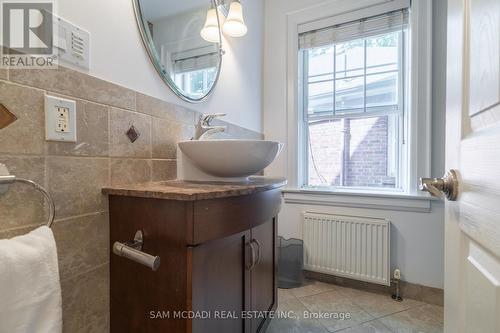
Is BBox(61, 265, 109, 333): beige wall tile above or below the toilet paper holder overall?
below

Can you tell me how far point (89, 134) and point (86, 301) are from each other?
532 mm

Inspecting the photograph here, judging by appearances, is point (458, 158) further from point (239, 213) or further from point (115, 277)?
point (115, 277)

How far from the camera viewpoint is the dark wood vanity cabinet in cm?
69

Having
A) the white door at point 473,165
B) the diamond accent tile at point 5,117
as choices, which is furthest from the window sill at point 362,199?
the diamond accent tile at point 5,117

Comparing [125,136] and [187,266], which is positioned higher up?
[125,136]

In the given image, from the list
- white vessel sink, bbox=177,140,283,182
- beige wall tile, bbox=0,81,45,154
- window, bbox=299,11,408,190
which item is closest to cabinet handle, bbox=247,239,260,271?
white vessel sink, bbox=177,140,283,182

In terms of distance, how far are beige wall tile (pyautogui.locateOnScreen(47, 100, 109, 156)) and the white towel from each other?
0.25 metres

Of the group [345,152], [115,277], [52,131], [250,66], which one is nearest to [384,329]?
[345,152]

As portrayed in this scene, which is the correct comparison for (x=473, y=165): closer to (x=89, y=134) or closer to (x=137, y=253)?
(x=137, y=253)

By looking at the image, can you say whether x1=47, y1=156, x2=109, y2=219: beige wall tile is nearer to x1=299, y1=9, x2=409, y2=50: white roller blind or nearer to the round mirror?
the round mirror

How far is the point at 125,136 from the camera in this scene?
92cm

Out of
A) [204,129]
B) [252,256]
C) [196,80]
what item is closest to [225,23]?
[196,80]

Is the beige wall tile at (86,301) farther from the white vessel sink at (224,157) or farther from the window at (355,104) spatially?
the window at (355,104)

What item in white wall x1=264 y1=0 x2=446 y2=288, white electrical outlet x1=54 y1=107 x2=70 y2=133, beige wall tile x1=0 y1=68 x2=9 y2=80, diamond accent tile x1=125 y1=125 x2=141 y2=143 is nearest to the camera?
beige wall tile x1=0 y1=68 x2=9 y2=80
